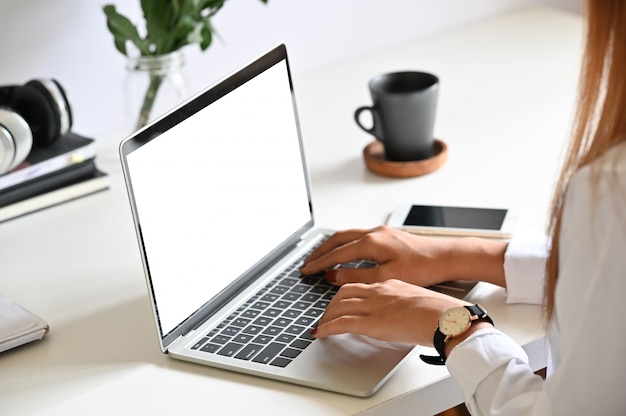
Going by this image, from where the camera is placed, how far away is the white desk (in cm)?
97

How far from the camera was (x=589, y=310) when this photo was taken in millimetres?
766

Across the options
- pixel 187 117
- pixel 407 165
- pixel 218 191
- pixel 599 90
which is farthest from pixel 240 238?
pixel 599 90

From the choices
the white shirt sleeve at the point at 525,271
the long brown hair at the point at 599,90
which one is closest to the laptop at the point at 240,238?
the white shirt sleeve at the point at 525,271

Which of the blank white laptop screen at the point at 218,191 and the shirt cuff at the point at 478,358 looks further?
the blank white laptop screen at the point at 218,191

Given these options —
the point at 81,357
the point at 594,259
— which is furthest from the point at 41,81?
the point at 594,259

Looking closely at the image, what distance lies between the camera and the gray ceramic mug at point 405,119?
4.66 ft

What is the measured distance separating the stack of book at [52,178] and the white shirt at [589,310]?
84 cm

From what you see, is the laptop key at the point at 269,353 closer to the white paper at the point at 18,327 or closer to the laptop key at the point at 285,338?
the laptop key at the point at 285,338

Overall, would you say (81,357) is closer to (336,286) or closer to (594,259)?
(336,286)

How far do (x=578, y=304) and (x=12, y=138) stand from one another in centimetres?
90

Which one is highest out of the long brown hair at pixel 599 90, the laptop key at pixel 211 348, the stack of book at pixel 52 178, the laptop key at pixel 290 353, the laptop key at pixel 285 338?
the long brown hair at pixel 599 90

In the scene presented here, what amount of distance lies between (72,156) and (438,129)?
0.61 m

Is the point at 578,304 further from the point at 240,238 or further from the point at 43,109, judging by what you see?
the point at 43,109

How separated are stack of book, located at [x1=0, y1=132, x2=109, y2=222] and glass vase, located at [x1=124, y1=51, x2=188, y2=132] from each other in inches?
4.7
